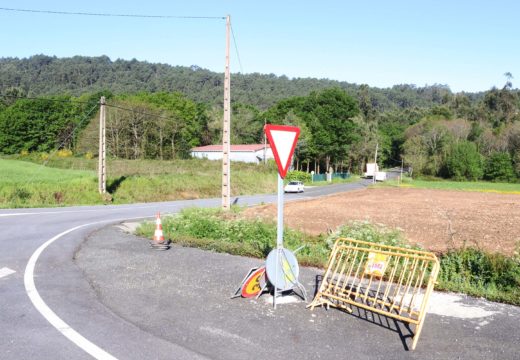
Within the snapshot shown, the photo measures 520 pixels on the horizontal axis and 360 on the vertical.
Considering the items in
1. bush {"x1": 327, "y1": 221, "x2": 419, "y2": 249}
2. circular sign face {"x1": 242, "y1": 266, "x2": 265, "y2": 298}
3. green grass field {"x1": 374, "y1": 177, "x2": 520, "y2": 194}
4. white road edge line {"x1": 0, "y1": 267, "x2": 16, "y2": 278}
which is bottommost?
green grass field {"x1": 374, "y1": 177, "x2": 520, "y2": 194}

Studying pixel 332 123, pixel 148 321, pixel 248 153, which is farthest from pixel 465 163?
pixel 148 321

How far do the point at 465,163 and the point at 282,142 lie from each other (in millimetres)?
84214

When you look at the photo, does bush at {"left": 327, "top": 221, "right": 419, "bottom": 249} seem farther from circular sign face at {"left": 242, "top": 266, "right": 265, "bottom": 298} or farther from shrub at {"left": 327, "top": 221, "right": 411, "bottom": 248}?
circular sign face at {"left": 242, "top": 266, "right": 265, "bottom": 298}

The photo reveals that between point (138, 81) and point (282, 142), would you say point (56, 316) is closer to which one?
point (282, 142)

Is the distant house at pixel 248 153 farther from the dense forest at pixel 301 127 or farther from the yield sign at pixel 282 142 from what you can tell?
the yield sign at pixel 282 142

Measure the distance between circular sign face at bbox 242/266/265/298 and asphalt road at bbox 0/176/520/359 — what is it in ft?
0.81

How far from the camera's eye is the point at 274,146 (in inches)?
256

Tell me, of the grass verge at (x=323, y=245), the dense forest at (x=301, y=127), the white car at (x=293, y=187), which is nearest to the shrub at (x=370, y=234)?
the grass verge at (x=323, y=245)

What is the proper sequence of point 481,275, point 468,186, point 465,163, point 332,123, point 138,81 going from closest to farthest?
point 481,275, point 468,186, point 332,123, point 465,163, point 138,81

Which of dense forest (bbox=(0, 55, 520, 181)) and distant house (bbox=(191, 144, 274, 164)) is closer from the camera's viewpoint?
dense forest (bbox=(0, 55, 520, 181))

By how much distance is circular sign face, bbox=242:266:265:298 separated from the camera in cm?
691

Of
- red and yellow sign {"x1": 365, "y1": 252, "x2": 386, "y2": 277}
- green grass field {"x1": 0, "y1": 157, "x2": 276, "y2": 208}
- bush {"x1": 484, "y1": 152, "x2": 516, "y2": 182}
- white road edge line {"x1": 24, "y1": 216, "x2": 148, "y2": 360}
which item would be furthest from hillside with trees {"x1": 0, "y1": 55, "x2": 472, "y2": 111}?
red and yellow sign {"x1": 365, "y1": 252, "x2": 386, "y2": 277}

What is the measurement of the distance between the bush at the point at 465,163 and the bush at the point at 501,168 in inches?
80.3

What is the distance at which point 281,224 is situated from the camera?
6680 mm
